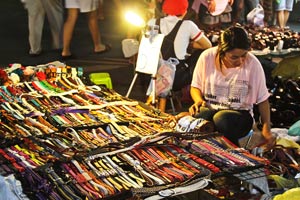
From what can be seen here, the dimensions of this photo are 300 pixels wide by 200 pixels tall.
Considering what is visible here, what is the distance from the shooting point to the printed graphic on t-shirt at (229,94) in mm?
4117

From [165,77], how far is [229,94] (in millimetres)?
1296

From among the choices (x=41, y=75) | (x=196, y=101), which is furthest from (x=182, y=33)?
(x=41, y=75)

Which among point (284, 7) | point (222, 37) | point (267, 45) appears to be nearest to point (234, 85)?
point (222, 37)

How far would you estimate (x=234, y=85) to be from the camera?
412 cm

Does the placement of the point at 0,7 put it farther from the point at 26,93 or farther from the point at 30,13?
the point at 26,93

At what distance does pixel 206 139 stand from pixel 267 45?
10.1 ft

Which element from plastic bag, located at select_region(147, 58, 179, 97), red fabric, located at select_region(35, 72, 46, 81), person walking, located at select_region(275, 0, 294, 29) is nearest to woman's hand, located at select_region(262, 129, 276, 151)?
plastic bag, located at select_region(147, 58, 179, 97)

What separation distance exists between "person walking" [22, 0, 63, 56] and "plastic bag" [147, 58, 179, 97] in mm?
3169

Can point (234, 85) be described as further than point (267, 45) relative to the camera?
No

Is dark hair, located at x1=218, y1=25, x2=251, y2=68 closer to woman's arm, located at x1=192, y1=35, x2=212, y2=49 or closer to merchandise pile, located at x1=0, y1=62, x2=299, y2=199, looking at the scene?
merchandise pile, located at x1=0, y1=62, x2=299, y2=199

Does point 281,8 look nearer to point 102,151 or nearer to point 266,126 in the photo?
point 266,126

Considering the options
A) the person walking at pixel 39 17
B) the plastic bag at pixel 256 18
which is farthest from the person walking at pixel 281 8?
the person walking at pixel 39 17

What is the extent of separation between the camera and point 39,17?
313 inches

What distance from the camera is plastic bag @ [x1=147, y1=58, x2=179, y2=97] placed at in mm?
5352
